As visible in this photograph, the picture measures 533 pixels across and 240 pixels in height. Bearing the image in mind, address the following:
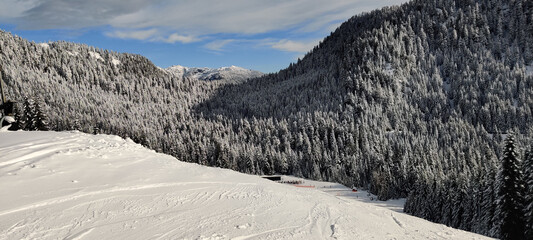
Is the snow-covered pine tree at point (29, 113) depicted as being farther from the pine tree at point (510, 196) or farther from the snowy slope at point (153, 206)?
the pine tree at point (510, 196)

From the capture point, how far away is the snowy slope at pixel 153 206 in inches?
353

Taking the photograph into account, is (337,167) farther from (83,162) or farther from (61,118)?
(61,118)

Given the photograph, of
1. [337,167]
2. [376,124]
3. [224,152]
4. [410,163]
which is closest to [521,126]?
[376,124]

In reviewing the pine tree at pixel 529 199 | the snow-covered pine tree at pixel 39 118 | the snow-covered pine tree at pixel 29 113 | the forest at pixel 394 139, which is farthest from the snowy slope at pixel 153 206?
the snow-covered pine tree at pixel 39 118

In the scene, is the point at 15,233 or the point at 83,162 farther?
the point at 83,162

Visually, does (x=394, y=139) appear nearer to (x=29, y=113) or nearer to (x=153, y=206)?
(x=29, y=113)

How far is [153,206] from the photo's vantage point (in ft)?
35.6

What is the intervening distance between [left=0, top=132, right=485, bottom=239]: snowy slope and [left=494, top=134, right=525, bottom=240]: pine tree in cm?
2364

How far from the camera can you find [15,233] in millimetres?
8070

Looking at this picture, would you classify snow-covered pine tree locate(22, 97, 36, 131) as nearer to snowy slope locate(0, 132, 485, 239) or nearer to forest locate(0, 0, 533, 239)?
forest locate(0, 0, 533, 239)

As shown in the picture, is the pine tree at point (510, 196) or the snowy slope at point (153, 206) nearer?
the snowy slope at point (153, 206)

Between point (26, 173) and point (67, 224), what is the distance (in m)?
5.37

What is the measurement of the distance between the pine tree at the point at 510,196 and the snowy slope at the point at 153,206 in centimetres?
2364

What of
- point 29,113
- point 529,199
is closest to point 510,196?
point 529,199
